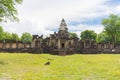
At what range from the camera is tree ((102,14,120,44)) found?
10888 centimetres

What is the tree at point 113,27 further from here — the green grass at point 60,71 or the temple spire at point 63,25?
the green grass at point 60,71

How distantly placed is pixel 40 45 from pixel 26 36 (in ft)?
255

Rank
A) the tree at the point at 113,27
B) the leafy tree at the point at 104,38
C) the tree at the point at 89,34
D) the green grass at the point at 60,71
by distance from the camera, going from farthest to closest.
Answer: the tree at the point at 89,34 < the leafy tree at the point at 104,38 < the tree at the point at 113,27 < the green grass at the point at 60,71

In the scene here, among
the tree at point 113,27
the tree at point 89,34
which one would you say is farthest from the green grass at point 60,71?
the tree at point 89,34

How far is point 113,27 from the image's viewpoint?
109250mm

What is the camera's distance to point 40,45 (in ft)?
236

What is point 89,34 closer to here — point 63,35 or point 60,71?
point 63,35

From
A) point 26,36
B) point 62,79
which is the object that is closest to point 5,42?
point 62,79

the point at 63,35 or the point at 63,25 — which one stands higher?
the point at 63,25

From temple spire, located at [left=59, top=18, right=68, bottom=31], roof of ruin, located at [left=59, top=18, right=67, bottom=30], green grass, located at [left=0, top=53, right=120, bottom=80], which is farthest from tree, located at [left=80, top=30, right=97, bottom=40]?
green grass, located at [left=0, top=53, right=120, bottom=80]

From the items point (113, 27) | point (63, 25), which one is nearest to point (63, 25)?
point (63, 25)

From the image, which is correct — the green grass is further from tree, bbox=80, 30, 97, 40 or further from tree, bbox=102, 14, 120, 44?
tree, bbox=80, 30, 97, 40

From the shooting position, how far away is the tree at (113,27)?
109 metres

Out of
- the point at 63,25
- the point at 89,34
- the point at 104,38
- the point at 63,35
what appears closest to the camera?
the point at 63,35
